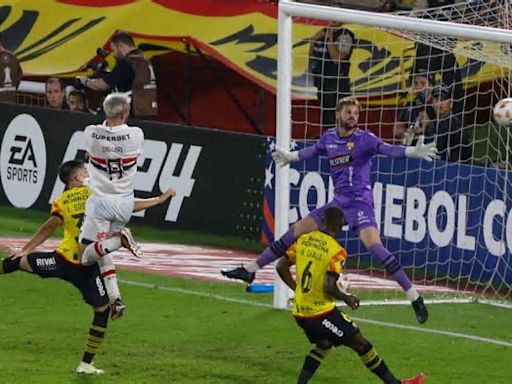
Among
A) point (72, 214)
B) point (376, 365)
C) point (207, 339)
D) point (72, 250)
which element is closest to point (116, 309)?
point (72, 250)

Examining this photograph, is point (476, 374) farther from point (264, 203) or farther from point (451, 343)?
point (264, 203)

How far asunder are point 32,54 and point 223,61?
4385 millimetres

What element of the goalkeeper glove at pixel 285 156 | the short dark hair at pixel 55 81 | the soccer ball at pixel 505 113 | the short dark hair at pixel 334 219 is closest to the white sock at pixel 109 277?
the short dark hair at pixel 334 219

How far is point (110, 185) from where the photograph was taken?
1413 centimetres

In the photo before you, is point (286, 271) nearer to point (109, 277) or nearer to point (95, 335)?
point (109, 277)

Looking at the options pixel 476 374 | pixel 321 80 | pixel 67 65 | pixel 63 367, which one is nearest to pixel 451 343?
pixel 476 374

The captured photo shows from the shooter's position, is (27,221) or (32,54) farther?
(32,54)

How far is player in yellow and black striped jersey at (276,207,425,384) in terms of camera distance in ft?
42.0

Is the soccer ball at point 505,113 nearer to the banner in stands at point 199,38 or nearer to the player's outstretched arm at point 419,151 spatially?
the player's outstretched arm at point 419,151

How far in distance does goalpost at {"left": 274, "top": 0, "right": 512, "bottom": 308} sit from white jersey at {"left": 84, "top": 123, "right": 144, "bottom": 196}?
3.16 meters

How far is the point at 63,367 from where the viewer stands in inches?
550

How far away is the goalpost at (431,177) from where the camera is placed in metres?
17.3

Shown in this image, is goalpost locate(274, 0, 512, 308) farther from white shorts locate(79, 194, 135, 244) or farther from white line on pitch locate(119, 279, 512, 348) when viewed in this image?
white shorts locate(79, 194, 135, 244)

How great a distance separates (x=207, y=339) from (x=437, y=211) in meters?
4.58
